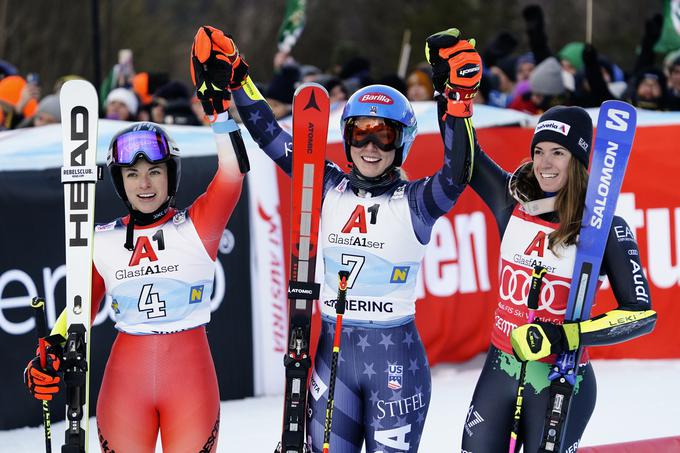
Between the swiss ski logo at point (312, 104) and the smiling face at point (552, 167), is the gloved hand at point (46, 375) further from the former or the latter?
the smiling face at point (552, 167)

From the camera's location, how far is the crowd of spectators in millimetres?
9539

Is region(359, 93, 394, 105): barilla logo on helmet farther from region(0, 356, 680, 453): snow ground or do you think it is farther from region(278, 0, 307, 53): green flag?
region(278, 0, 307, 53): green flag

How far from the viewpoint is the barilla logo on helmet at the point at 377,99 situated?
14.7 feet

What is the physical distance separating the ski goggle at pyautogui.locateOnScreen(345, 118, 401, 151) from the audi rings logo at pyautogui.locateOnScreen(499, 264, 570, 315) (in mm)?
704

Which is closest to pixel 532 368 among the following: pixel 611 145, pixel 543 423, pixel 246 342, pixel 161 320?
pixel 543 423

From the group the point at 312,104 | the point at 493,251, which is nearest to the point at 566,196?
the point at 312,104

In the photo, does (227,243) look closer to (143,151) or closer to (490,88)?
(143,151)

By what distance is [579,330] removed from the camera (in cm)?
413

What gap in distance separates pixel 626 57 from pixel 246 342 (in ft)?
79.9

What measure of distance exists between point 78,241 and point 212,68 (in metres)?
0.89

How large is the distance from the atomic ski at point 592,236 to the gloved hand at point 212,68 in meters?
1.51

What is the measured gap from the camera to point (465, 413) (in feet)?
23.0

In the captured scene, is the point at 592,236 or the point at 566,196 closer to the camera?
the point at 592,236

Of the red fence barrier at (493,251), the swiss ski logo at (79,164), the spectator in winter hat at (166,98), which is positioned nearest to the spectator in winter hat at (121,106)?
the spectator in winter hat at (166,98)
